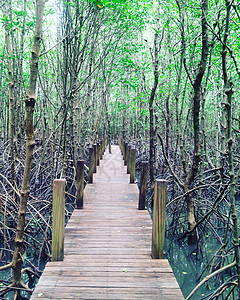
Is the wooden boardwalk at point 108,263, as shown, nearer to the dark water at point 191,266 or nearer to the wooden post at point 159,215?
the wooden post at point 159,215

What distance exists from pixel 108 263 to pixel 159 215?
68 centimetres

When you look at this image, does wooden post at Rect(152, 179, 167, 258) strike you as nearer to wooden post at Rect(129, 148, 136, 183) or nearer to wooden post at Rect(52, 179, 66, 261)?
wooden post at Rect(52, 179, 66, 261)

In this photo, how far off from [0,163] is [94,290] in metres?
5.43

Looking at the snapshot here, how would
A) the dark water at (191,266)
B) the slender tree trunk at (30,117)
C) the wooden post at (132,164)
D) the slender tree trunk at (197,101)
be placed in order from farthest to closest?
1. the wooden post at (132,164)
2. the dark water at (191,266)
3. the slender tree trunk at (197,101)
4. the slender tree trunk at (30,117)

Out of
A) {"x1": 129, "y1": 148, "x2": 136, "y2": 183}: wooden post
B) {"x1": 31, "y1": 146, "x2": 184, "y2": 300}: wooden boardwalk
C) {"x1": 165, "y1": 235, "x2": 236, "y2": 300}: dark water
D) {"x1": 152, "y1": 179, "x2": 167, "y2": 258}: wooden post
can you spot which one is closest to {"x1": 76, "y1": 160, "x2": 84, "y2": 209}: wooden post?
{"x1": 31, "y1": 146, "x2": 184, "y2": 300}: wooden boardwalk

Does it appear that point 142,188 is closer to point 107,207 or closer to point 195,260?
point 107,207

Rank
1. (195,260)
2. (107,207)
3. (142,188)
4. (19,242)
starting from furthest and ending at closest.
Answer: (195,260) < (107,207) < (142,188) < (19,242)

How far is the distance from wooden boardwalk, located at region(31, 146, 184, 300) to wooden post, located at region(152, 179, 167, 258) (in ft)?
0.40

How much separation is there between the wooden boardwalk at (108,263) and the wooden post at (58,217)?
0.38 ft

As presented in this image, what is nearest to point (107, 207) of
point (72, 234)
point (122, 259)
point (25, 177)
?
point (72, 234)

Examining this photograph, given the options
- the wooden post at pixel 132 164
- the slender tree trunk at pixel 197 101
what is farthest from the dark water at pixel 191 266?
the wooden post at pixel 132 164

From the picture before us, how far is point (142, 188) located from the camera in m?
4.19

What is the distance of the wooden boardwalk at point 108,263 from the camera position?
2.26 meters

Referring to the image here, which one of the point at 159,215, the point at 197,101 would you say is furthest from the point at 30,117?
the point at 197,101
